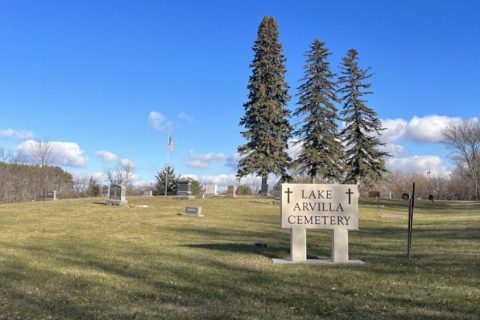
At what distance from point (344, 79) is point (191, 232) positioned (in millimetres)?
36527

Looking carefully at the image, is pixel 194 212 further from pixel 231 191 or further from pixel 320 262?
pixel 231 191

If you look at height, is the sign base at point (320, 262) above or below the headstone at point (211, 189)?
below

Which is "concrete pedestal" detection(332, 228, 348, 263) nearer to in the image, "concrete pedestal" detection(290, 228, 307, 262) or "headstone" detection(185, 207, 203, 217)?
"concrete pedestal" detection(290, 228, 307, 262)

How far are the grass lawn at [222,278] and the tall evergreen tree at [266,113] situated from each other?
93.3ft

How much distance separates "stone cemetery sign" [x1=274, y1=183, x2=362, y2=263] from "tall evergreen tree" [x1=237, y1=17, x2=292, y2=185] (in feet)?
107

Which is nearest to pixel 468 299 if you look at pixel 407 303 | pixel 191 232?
pixel 407 303

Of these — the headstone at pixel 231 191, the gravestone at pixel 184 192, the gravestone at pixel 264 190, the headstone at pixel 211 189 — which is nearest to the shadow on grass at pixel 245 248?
the gravestone at pixel 184 192

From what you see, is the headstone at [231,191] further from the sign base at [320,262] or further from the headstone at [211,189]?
the sign base at [320,262]

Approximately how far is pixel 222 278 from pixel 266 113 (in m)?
36.7

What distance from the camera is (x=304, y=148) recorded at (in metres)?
44.2

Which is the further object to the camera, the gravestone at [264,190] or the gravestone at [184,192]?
the gravestone at [264,190]

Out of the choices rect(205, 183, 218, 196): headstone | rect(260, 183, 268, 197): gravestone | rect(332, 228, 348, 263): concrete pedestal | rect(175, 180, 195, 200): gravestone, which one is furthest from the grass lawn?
→ rect(205, 183, 218, 196): headstone

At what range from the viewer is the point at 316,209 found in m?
10.1

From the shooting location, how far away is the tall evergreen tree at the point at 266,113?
43.5 meters
